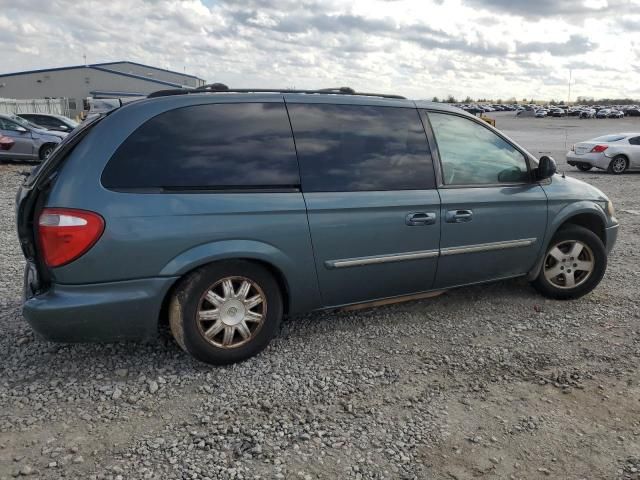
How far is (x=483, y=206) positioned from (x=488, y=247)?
34cm

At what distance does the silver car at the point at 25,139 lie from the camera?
15422 millimetres

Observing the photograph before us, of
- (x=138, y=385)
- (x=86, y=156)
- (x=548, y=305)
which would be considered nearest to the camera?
(x=86, y=156)

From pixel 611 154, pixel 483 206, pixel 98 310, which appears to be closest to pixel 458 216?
pixel 483 206

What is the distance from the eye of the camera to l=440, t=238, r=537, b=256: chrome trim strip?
4.21 m

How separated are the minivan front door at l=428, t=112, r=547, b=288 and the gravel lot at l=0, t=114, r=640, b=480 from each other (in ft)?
1.48

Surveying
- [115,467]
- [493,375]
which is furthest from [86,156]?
[493,375]

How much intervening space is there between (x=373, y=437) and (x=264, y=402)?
0.69 meters

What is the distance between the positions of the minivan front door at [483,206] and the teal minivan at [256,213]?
0.01 meters

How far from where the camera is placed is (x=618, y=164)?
17.1 meters

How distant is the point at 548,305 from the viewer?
15.9 feet

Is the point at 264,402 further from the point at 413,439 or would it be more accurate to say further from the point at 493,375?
the point at 493,375

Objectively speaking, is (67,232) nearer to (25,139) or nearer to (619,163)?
(25,139)

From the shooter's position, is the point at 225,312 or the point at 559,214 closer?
Answer: the point at 225,312

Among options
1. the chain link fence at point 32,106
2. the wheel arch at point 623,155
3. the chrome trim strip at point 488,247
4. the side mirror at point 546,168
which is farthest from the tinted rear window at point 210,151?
the chain link fence at point 32,106
